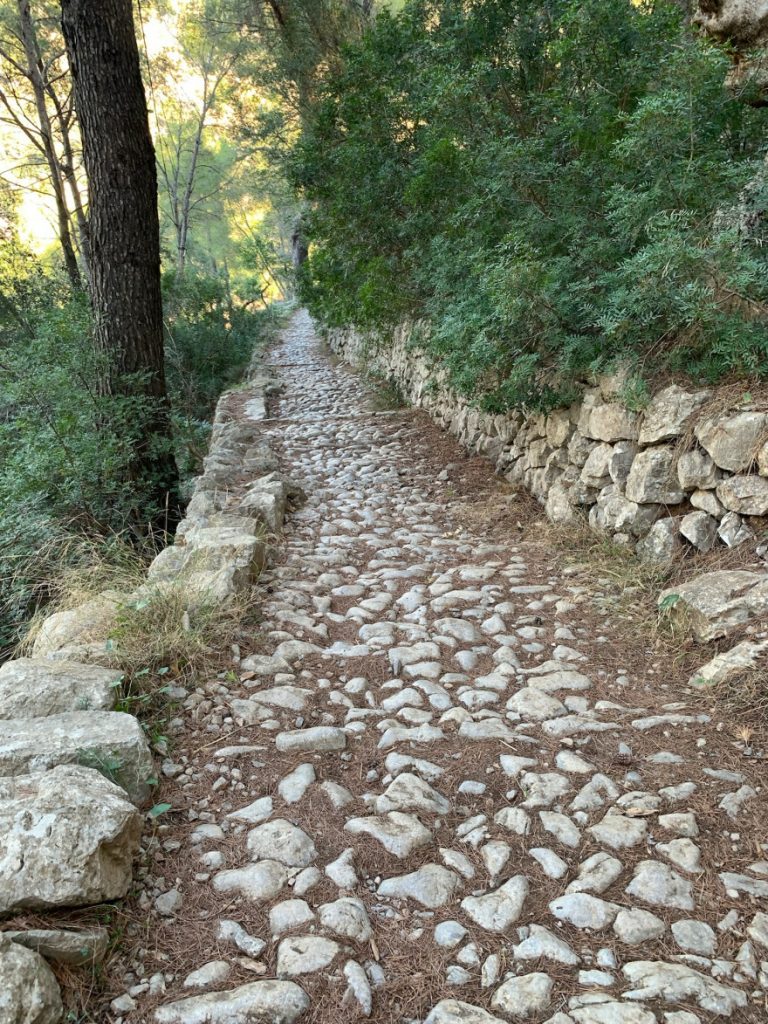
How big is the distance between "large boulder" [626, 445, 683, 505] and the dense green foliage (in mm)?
521

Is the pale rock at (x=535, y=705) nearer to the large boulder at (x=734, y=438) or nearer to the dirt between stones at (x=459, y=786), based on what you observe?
the dirt between stones at (x=459, y=786)

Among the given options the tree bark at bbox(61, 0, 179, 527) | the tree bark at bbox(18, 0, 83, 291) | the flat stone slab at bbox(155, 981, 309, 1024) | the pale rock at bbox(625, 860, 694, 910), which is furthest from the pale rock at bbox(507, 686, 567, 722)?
the tree bark at bbox(18, 0, 83, 291)

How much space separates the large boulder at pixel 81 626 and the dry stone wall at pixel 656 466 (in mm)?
3093

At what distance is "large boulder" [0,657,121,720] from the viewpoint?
107 inches

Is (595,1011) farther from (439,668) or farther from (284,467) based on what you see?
(284,467)

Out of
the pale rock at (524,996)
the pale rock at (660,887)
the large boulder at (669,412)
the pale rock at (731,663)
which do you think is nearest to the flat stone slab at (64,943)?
the pale rock at (524,996)

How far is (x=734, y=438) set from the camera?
338 cm

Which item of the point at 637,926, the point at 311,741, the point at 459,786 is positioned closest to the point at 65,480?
the point at 311,741

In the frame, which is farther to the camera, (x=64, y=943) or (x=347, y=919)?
(x=347, y=919)

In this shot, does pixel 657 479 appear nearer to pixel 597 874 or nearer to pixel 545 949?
pixel 597 874

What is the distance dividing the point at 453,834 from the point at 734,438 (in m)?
2.48

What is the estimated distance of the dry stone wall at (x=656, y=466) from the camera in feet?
11.1

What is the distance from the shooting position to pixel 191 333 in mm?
13258

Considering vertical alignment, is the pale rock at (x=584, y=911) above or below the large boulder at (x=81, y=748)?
below
